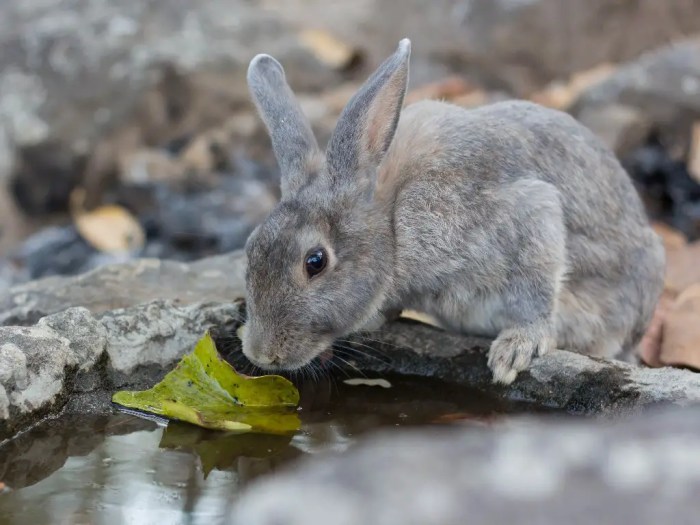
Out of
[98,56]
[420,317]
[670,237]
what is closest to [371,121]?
[420,317]

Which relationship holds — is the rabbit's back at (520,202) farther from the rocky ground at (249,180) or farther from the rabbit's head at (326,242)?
the rocky ground at (249,180)

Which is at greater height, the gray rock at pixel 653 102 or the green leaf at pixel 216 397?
the gray rock at pixel 653 102

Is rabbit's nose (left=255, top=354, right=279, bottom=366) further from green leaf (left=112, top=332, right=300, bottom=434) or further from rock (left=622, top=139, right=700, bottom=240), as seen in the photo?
rock (left=622, top=139, right=700, bottom=240)

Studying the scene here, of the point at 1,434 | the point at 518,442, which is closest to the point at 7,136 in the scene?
the point at 1,434

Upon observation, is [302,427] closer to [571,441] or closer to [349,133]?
[349,133]

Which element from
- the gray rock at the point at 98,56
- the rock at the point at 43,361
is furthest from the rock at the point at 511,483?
the gray rock at the point at 98,56

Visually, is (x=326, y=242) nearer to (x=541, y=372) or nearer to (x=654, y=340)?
(x=541, y=372)

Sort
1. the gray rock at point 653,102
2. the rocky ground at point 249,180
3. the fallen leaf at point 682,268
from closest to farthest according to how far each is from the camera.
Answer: the rocky ground at point 249,180, the fallen leaf at point 682,268, the gray rock at point 653,102
